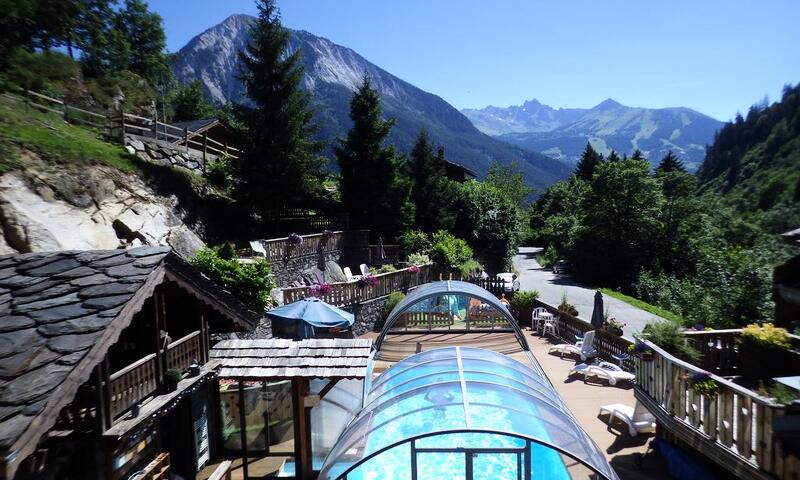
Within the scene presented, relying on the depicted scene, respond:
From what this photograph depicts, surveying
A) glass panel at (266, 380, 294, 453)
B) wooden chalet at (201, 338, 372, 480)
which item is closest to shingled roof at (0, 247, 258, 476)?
wooden chalet at (201, 338, 372, 480)

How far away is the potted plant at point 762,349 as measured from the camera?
25.3 ft

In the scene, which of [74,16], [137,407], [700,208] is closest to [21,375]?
[137,407]

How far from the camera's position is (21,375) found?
444cm

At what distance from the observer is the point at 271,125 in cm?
2186

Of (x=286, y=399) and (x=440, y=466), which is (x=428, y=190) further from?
(x=440, y=466)

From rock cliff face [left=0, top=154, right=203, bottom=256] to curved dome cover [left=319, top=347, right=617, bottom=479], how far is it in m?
10.7

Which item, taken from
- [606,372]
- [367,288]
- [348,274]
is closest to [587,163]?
[348,274]

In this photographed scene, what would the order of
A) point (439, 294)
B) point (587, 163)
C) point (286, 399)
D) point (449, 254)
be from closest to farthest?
point (286, 399)
point (439, 294)
point (449, 254)
point (587, 163)

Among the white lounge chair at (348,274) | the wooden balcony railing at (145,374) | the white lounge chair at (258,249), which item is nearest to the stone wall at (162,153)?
the white lounge chair at (258,249)

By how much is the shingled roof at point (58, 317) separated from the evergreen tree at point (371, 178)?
1809cm

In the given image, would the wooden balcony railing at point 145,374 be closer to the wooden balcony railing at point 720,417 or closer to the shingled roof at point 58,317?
the shingled roof at point 58,317

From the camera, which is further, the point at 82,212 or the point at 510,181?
the point at 510,181

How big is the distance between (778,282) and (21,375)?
452 inches

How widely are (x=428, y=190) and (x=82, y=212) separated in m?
19.4
